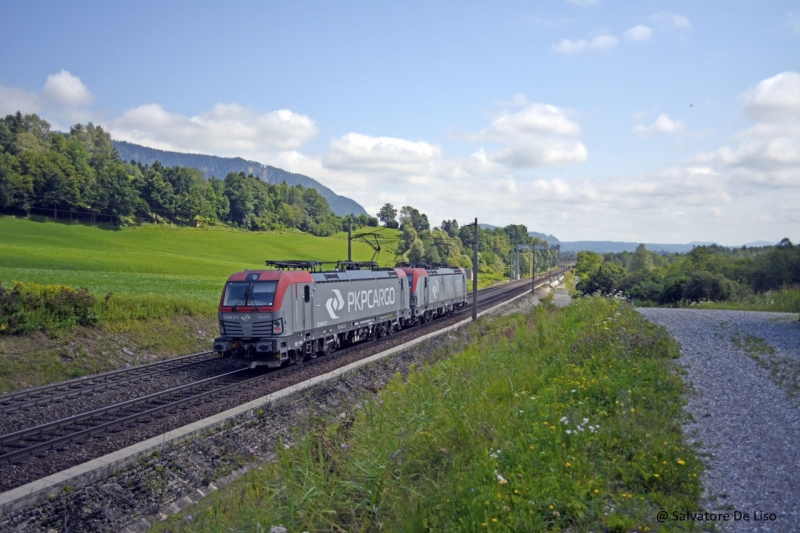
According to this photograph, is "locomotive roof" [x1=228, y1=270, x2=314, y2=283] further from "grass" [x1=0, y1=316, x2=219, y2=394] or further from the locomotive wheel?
"grass" [x1=0, y1=316, x2=219, y2=394]

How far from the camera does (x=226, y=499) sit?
8477 mm

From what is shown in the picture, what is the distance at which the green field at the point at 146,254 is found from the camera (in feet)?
103

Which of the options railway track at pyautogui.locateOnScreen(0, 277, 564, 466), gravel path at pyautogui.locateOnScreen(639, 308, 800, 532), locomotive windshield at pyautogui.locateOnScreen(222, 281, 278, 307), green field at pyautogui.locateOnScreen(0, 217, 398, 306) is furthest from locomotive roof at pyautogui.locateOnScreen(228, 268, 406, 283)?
gravel path at pyautogui.locateOnScreen(639, 308, 800, 532)

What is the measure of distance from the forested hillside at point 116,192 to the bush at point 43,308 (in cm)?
4958

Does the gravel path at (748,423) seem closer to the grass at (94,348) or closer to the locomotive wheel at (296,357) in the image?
the locomotive wheel at (296,357)

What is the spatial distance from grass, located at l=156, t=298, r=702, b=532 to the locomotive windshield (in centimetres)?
703

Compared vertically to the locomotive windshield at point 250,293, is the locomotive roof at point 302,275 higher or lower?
higher

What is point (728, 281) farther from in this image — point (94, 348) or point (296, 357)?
point (94, 348)

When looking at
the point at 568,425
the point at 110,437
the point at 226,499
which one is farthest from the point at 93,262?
the point at 568,425

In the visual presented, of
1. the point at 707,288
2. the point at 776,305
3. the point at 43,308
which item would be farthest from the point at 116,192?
the point at 776,305

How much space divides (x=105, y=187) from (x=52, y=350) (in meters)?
59.2

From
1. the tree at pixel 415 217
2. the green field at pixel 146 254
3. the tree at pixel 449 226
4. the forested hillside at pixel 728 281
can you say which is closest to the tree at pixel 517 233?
the tree at pixel 449 226

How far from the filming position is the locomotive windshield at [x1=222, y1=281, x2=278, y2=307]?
17375 millimetres

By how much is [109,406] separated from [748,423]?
12906mm
